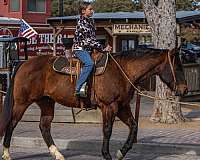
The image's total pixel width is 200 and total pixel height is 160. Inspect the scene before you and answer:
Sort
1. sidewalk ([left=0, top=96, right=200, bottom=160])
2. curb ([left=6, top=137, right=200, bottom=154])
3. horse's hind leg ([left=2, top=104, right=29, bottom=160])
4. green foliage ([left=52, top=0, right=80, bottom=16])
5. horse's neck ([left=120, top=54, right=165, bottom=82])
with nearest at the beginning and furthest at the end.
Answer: horse's neck ([left=120, top=54, right=165, bottom=82]) → horse's hind leg ([left=2, top=104, right=29, bottom=160]) → curb ([left=6, top=137, right=200, bottom=154]) → sidewalk ([left=0, top=96, right=200, bottom=160]) → green foliage ([left=52, top=0, right=80, bottom=16])

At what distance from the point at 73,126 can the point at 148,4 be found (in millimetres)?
3852

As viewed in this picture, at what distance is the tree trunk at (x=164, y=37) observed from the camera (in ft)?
47.5

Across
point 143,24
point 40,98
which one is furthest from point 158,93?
point 143,24

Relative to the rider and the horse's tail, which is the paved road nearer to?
the horse's tail

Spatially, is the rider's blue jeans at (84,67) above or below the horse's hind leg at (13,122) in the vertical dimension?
above

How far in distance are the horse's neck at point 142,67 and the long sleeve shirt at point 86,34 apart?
2.17 feet

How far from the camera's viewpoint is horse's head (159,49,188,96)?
8.75 metres

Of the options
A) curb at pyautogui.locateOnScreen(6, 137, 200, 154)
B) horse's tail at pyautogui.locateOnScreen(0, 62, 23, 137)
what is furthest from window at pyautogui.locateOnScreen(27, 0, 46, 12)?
horse's tail at pyautogui.locateOnScreen(0, 62, 23, 137)

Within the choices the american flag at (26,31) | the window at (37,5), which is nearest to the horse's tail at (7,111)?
the american flag at (26,31)

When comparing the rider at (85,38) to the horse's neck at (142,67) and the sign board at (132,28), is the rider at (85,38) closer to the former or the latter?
the horse's neck at (142,67)

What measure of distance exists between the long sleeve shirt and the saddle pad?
0.87ft

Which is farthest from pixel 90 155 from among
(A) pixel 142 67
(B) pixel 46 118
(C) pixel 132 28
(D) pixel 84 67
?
(C) pixel 132 28

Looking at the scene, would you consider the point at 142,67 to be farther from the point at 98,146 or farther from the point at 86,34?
the point at 98,146

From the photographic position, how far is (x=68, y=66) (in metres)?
9.39
